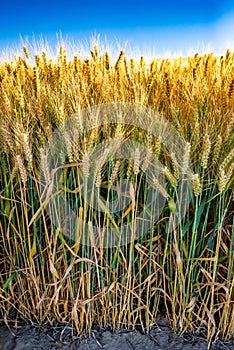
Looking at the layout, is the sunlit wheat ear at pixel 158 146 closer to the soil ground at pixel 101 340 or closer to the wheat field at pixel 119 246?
the wheat field at pixel 119 246

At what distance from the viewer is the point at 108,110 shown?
5.09ft

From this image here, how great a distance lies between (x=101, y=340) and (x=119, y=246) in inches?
16.9

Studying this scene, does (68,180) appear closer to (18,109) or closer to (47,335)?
(18,109)

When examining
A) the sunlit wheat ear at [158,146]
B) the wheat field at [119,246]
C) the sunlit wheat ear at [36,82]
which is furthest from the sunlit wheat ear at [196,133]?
the sunlit wheat ear at [36,82]

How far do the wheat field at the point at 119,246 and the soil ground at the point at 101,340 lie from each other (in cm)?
4

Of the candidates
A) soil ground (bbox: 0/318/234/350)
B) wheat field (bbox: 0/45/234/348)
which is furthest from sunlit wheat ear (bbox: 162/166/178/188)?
soil ground (bbox: 0/318/234/350)

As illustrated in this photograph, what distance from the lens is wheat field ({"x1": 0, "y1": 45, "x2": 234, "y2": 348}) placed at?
4.75 feet

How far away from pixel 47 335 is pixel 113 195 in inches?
25.4

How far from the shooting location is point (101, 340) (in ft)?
5.14

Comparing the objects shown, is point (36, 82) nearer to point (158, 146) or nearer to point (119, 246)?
point (158, 146)

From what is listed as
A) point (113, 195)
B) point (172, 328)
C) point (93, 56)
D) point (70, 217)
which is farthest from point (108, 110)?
point (172, 328)

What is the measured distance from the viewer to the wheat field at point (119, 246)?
57.1 inches

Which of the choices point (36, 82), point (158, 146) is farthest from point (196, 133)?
point (36, 82)

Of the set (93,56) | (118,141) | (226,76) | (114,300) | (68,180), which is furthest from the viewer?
(93,56)
